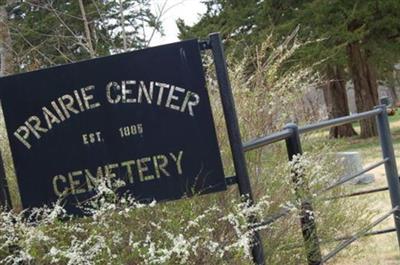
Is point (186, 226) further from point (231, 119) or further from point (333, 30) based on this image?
point (333, 30)

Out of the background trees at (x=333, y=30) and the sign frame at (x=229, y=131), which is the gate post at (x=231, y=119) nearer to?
the sign frame at (x=229, y=131)

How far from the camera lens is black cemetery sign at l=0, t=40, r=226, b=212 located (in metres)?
2.98

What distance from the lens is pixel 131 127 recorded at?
9.80ft

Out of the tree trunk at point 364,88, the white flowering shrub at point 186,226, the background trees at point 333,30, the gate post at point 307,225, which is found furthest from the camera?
the tree trunk at point 364,88

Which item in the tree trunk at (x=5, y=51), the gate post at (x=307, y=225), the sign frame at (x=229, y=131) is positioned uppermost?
the tree trunk at (x=5, y=51)

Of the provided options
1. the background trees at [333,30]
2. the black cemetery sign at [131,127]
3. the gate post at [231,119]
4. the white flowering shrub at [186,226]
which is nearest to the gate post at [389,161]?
the white flowering shrub at [186,226]

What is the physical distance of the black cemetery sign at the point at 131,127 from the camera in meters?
2.98

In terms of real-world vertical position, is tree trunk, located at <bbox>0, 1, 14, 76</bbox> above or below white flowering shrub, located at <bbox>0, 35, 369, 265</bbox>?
above

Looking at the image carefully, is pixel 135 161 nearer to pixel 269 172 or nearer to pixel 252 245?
pixel 252 245

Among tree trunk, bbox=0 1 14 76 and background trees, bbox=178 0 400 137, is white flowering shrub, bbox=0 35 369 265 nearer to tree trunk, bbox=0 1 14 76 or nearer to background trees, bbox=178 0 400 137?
tree trunk, bbox=0 1 14 76

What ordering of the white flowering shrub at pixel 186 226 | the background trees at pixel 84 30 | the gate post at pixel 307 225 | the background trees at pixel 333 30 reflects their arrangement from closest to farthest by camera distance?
the white flowering shrub at pixel 186 226
the gate post at pixel 307 225
the background trees at pixel 84 30
the background trees at pixel 333 30

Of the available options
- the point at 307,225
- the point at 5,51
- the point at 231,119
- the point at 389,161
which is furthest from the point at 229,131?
the point at 5,51

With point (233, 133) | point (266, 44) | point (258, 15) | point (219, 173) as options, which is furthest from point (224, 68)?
point (258, 15)

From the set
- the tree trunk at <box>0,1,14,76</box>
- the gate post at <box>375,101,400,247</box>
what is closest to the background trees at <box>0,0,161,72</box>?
the tree trunk at <box>0,1,14,76</box>
